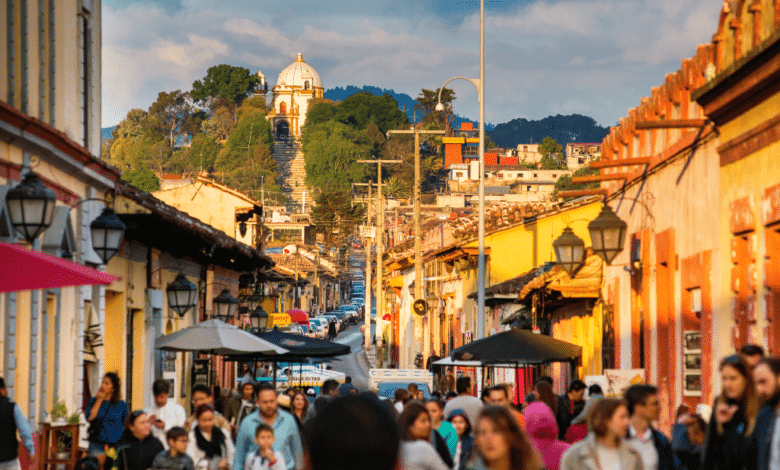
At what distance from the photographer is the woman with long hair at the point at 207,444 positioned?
407 inches

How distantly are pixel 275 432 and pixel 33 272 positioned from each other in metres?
2.54

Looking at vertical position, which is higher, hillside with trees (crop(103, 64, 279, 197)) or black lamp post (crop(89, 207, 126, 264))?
hillside with trees (crop(103, 64, 279, 197))

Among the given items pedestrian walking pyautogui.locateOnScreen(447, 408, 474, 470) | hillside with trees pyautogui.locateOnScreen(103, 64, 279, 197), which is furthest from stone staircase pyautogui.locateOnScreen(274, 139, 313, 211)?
pedestrian walking pyautogui.locateOnScreen(447, 408, 474, 470)

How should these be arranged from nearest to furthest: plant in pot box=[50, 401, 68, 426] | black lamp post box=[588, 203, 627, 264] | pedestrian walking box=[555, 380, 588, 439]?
pedestrian walking box=[555, 380, 588, 439]
plant in pot box=[50, 401, 68, 426]
black lamp post box=[588, 203, 627, 264]

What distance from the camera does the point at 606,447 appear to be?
7.16 meters

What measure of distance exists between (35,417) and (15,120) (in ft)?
12.3

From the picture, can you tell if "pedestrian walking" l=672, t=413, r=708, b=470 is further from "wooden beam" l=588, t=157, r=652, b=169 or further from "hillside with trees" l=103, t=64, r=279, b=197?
"hillside with trees" l=103, t=64, r=279, b=197

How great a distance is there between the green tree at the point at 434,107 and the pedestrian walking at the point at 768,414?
11578cm

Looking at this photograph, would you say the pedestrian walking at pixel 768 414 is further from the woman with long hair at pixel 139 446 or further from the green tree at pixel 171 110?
the green tree at pixel 171 110

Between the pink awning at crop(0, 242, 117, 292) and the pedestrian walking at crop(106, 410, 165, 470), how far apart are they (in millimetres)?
1385

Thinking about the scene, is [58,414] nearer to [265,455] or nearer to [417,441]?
[265,455]

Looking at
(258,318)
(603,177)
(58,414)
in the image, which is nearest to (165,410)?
(58,414)

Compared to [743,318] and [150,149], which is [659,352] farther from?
[150,149]

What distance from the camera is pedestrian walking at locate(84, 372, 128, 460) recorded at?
12.3 metres
